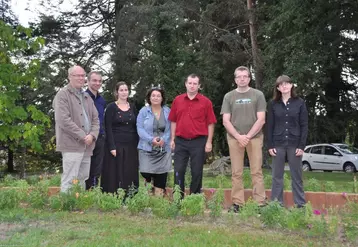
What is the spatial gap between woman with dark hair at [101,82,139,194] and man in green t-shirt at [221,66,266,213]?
138 cm

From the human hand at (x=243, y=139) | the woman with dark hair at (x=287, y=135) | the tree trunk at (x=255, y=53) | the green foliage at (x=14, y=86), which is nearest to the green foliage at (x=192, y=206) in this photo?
the human hand at (x=243, y=139)

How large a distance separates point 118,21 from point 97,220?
19.3 meters

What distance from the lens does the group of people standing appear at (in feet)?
19.1

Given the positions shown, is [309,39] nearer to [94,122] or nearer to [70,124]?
[94,122]

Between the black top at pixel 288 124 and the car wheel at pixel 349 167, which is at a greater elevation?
the black top at pixel 288 124

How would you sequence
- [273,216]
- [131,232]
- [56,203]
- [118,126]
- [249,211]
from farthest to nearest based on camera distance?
[118,126] < [56,203] < [249,211] < [273,216] < [131,232]

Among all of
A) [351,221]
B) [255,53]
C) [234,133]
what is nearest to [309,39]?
[255,53]

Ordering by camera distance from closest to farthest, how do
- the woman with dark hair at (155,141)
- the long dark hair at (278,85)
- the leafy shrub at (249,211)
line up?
the leafy shrub at (249,211) → the long dark hair at (278,85) → the woman with dark hair at (155,141)

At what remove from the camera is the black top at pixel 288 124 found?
5922mm

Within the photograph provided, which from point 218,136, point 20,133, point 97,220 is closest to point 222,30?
point 218,136

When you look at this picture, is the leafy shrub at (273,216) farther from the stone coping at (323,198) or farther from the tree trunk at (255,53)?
the tree trunk at (255,53)

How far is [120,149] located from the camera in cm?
629

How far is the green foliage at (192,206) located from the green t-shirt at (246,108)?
4.89 ft

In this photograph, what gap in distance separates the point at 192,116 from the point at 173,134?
438 millimetres
